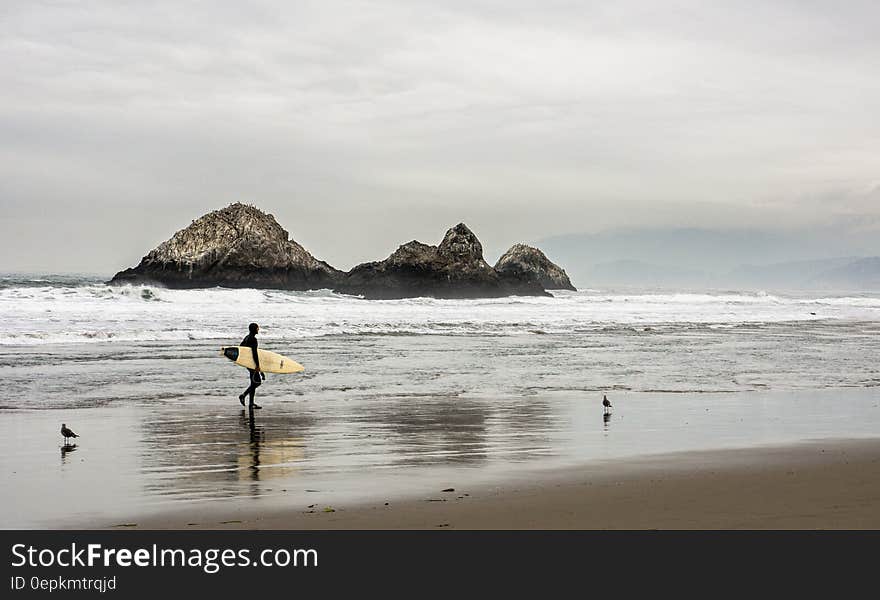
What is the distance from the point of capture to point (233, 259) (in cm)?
7944

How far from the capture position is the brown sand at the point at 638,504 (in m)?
6.56

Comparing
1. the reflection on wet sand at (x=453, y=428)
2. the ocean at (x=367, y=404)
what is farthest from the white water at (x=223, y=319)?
the reflection on wet sand at (x=453, y=428)

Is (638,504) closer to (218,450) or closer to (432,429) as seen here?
(432,429)

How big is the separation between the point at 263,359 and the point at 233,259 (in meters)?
64.4

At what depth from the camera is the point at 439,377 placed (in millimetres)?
18484

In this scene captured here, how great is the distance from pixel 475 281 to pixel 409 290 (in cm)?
609

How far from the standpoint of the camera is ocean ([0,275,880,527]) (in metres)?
8.75

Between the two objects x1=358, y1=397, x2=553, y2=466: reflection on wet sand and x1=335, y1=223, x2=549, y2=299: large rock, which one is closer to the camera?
x1=358, y1=397, x2=553, y2=466: reflection on wet sand

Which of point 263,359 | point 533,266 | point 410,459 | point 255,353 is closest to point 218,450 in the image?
point 410,459

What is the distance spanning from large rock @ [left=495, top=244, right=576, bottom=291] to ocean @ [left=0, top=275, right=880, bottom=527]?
74.6m

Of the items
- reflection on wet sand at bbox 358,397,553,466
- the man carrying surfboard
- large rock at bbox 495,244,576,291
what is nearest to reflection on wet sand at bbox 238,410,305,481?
reflection on wet sand at bbox 358,397,553,466

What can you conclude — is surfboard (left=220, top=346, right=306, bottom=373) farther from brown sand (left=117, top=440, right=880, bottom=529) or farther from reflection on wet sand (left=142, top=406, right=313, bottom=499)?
brown sand (left=117, top=440, right=880, bottom=529)
